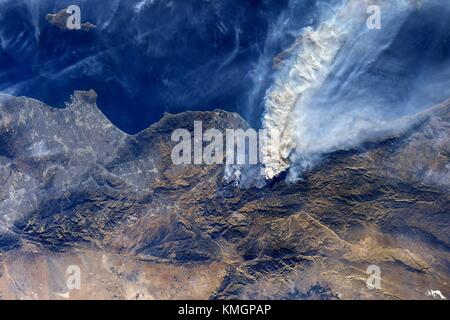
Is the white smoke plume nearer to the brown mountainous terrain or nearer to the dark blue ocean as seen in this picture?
the dark blue ocean

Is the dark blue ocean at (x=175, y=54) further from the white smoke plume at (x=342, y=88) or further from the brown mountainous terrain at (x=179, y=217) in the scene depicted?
the brown mountainous terrain at (x=179, y=217)

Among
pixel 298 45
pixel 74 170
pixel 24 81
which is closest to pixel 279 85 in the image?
pixel 298 45

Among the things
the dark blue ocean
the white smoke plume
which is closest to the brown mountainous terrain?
the dark blue ocean

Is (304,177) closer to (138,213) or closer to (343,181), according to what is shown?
(343,181)

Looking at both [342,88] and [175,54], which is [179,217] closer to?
[175,54]

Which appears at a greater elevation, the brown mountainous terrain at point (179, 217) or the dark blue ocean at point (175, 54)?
the dark blue ocean at point (175, 54)

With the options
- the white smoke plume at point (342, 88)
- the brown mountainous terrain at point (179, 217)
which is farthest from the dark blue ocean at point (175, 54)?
the brown mountainous terrain at point (179, 217)

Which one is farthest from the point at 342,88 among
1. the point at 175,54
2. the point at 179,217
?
the point at 179,217

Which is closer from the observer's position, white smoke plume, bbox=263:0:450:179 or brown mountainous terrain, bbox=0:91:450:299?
white smoke plume, bbox=263:0:450:179

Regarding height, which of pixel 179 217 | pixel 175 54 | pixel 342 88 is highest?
pixel 175 54

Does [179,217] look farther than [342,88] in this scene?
Yes

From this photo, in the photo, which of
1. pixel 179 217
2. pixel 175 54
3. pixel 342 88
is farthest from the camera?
pixel 179 217

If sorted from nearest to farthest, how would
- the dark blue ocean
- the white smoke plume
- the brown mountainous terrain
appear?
1. the white smoke plume
2. the dark blue ocean
3. the brown mountainous terrain
